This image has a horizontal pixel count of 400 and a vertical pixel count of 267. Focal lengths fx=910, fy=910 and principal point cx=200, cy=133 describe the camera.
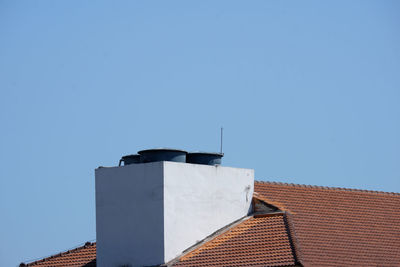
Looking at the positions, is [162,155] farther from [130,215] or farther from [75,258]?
[75,258]

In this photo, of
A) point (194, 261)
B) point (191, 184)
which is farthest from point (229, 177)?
point (194, 261)

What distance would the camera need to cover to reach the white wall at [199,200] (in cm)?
3353

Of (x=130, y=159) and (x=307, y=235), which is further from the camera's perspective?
(x=130, y=159)

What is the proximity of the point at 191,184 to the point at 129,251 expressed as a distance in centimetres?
343

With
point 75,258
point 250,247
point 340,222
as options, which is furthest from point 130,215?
point 340,222

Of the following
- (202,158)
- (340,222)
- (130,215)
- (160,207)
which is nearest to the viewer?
(160,207)

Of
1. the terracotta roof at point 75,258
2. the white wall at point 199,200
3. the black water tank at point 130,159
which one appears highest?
the black water tank at point 130,159

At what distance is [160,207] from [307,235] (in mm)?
5647

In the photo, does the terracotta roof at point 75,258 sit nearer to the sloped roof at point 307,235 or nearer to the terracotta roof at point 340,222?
the sloped roof at point 307,235

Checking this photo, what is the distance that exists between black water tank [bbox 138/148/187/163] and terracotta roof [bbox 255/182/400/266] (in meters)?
4.11

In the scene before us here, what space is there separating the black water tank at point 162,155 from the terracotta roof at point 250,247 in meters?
3.38

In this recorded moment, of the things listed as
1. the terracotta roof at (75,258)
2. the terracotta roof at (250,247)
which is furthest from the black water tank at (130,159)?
the terracotta roof at (250,247)

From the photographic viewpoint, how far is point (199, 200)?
114 ft

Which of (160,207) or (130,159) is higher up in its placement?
(130,159)
